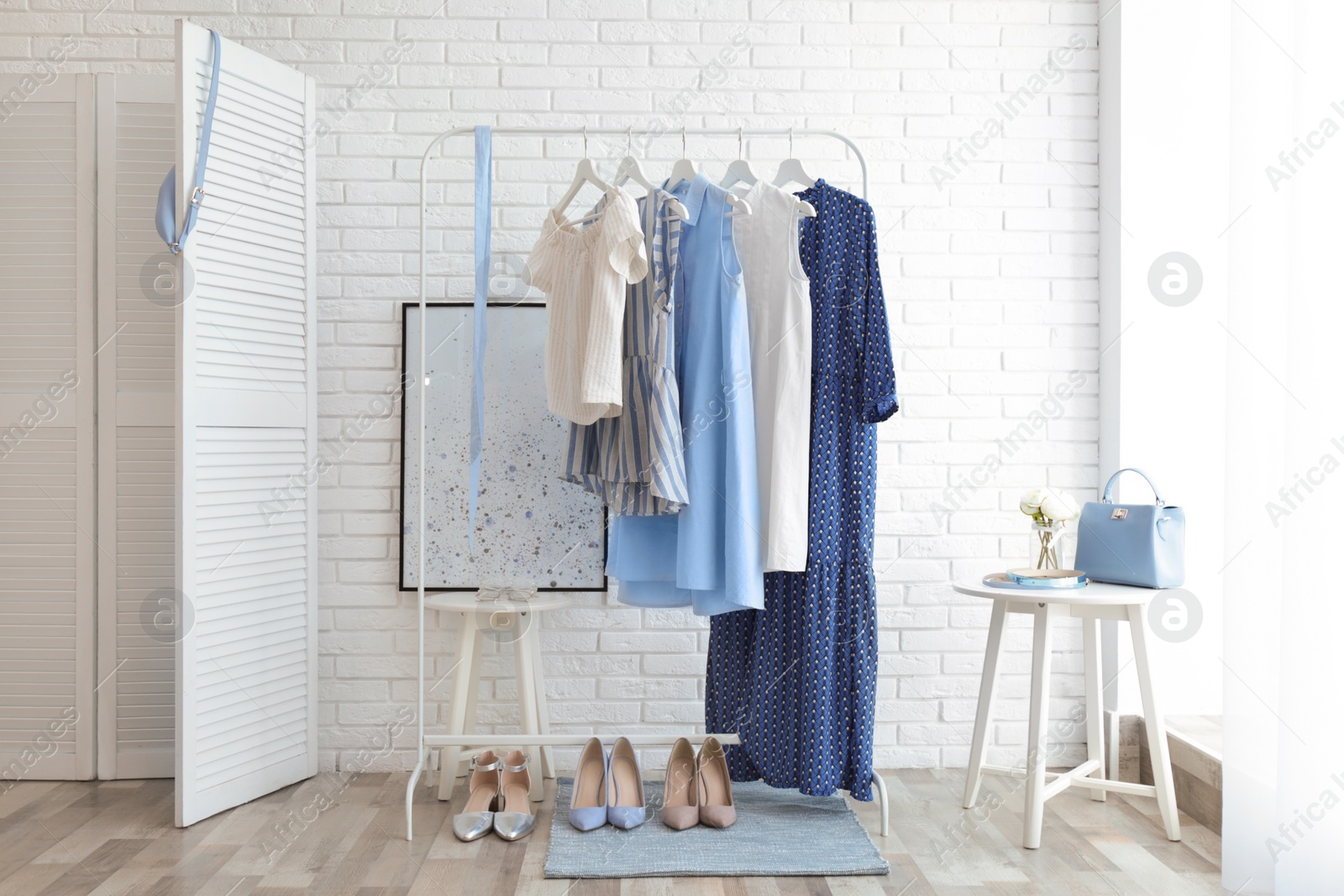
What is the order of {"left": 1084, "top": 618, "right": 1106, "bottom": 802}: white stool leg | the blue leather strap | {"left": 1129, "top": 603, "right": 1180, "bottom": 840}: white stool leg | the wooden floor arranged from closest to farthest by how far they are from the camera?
1. the wooden floor
2. {"left": 1129, "top": 603, "right": 1180, "bottom": 840}: white stool leg
3. the blue leather strap
4. {"left": 1084, "top": 618, "right": 1106, "bottom": 802}: white stool leg

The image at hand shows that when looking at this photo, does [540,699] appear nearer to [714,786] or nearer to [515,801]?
[515,801]

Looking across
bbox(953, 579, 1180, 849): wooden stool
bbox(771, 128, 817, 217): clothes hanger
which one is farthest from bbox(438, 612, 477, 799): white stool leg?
bbox(771, 128, 817, 217): clothes hanger

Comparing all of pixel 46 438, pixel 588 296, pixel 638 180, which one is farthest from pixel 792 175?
pixel 46 438

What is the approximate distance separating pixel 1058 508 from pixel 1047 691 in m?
0.47

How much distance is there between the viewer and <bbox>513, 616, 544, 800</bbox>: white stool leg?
256 cm

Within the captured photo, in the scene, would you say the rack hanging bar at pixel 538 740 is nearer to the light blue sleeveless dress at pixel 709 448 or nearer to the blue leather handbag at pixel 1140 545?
the light blue sleeveless dress at pixel 709 448

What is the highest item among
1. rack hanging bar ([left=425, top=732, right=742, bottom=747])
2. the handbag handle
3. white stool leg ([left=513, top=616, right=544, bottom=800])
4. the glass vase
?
the handbag handle

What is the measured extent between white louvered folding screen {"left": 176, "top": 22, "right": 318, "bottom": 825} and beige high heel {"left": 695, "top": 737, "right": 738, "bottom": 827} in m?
1.21

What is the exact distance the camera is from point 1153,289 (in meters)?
2.78

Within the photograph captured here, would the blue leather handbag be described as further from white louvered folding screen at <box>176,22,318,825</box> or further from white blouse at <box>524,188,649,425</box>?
white louvered folding screen at <box>176,22,318,825</box>

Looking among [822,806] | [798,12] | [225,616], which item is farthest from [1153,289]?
[225,616]

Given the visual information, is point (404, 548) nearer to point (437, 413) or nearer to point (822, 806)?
point (437, 413)

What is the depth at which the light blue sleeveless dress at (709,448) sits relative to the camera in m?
2.23

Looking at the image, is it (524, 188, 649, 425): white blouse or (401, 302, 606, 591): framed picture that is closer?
(524, 188, 649, 425): white blouse
